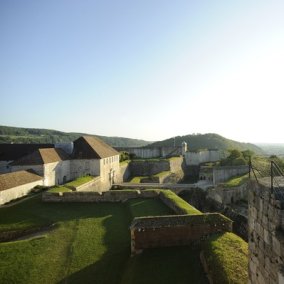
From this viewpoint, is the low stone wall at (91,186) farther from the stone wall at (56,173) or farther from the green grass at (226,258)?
the green grass at (226,258)

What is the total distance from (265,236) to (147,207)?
1438 cm

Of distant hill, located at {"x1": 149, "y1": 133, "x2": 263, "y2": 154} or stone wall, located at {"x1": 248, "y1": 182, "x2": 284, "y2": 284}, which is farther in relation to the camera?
distant hill, located at {"x1": 149, "y1": 133, "x2": 263, "y2": 154}

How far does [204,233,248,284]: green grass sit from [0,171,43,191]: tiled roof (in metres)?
15.7

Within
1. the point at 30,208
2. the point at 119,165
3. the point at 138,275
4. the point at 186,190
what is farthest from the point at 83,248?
the point at 119,165

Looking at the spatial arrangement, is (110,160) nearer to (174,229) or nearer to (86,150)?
(86,150)

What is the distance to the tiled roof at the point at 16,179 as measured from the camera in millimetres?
22430

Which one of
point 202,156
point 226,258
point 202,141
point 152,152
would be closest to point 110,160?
point 152,152

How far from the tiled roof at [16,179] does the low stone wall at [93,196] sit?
2.98 meters

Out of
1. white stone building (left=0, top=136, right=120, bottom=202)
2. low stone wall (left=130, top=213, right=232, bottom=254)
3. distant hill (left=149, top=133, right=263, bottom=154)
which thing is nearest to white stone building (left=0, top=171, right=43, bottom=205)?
white stone building (left=0, top=136, right=120, bottom=202)

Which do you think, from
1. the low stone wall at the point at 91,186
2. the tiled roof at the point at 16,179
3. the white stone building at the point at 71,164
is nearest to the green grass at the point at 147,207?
the low stone wall at the point at 91,186

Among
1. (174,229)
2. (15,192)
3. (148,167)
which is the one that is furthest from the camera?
(148,167)

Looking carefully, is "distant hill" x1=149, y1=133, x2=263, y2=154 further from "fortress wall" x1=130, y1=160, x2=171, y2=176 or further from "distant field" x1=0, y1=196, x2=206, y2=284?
"distant field" x1=0, y1=196, x2=206, y2=284

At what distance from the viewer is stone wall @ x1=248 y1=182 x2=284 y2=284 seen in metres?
4.88

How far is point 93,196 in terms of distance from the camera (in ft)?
72.6
